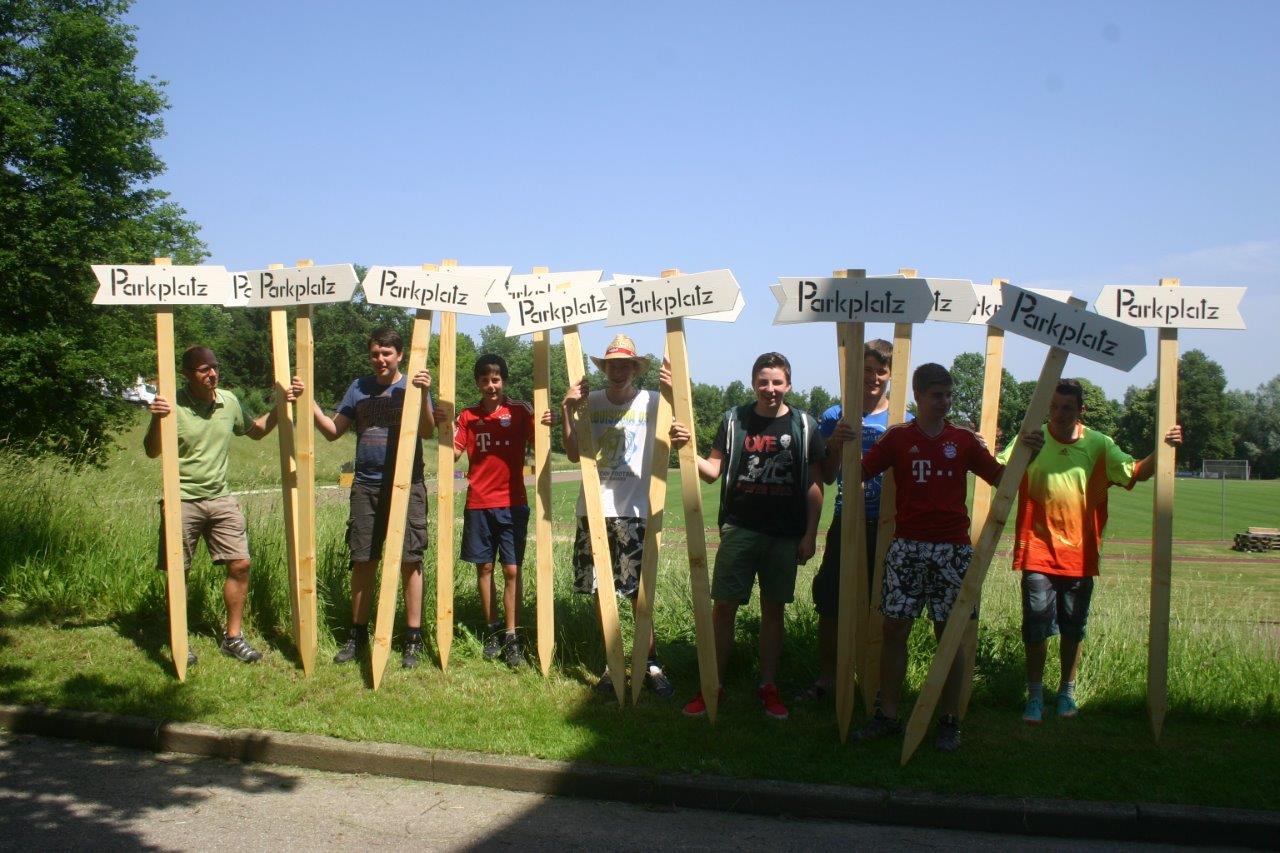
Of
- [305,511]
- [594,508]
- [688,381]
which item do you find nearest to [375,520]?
[305,511]

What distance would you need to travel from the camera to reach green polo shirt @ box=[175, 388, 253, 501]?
6844 millimetres

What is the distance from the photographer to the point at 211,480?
6.93 m

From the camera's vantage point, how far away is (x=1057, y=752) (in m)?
5.40

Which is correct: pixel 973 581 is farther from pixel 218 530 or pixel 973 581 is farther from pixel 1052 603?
pixel 218 530

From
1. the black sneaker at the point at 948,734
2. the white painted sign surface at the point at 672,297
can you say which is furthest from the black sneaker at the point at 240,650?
the black sneaker at the point at 948,734

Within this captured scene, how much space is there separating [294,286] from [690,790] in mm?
4052

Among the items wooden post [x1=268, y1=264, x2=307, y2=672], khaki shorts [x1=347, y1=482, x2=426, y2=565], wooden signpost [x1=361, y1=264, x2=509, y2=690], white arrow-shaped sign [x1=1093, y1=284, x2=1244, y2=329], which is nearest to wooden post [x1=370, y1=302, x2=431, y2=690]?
wooden signpost [x1=361, y1=264, x2=509, y2=690]

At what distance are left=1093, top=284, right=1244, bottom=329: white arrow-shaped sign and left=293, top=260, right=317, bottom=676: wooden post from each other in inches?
192

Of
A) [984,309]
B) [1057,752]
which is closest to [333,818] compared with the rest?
[1057,752]

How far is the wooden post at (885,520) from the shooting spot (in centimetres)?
568

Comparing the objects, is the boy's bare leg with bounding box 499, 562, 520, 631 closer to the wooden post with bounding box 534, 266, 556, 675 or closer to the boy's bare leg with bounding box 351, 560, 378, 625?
the wooden post with bounding box 534, 266, 556, 675

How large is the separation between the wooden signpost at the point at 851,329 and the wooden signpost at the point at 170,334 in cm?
388

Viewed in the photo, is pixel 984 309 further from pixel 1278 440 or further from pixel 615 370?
pixel 1278 440

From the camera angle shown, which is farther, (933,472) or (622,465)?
(622,465)
